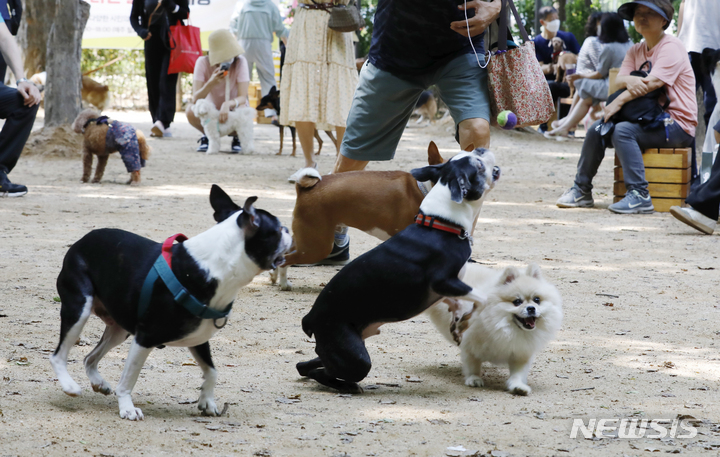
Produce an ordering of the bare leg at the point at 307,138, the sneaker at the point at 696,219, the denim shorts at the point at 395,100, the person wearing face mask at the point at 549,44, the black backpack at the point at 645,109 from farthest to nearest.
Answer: the person wearing face mask at the point at 549,44 → the bare leg at the point at 307,138 → the black backpack at the point at 645,109 → the sneaker at the point at 696,219 → the denim shorts at the point at 395,100

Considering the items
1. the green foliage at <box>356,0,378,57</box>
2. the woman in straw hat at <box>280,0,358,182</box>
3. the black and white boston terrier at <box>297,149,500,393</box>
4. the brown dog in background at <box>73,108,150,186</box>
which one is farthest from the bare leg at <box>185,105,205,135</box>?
the black and white boston terrier at <box>297,149,500,393</box>

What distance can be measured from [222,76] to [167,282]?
9.14 meters

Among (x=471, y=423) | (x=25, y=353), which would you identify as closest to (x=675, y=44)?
(x=471, y=423)

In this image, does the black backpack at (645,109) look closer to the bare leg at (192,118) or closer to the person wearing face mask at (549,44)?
the bare leg at (192,118)

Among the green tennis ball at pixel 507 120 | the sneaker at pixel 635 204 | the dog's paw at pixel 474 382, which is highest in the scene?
the green tennis ball at pixel 507 120

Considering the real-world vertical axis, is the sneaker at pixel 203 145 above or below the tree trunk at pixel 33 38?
below

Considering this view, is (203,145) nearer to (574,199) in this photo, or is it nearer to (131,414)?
(574,199)

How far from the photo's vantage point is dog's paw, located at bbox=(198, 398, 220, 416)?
2695mm

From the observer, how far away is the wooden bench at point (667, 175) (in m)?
7.70

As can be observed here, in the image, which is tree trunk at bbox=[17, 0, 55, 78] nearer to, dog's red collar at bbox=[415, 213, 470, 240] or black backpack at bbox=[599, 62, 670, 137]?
black backpack at bbox=[599, 62, 670, 137]

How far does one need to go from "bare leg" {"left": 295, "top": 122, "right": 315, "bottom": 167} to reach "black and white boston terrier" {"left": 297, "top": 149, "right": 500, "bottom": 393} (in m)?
5.53

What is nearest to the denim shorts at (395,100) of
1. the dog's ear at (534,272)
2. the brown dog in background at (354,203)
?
the brown dog in background at (354,203)

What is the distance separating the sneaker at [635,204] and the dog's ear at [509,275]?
15.8ft

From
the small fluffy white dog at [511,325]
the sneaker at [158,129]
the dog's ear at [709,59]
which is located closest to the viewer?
the small fluffy white dog at [511,325]
